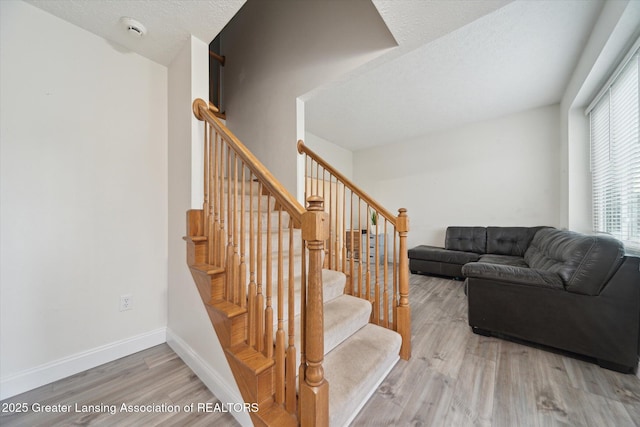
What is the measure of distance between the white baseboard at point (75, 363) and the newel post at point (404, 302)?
6.28 ft

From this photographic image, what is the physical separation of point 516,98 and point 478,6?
109 inches

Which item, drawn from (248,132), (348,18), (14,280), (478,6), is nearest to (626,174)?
(478,6)

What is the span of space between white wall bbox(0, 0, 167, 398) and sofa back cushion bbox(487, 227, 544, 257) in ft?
14.7

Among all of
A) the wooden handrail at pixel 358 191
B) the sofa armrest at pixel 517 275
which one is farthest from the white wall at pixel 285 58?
the sofa armrest at pixel 517 275

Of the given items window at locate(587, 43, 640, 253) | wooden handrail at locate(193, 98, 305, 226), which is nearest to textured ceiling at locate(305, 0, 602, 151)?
window at locate(587, 43, 640, 253)

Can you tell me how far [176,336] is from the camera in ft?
5.74

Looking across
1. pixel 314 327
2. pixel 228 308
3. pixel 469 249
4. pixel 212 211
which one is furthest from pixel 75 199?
Answer: pixel 469 249

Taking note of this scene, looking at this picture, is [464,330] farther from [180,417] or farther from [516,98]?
[516,98]

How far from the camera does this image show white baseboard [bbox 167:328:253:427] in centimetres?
116

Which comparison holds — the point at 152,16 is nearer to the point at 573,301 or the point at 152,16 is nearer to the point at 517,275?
the point at 517,275

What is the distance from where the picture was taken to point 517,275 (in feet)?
5.88

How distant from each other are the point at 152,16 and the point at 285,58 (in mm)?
1165

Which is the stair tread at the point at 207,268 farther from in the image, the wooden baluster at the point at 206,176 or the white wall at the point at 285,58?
the white wall at the point at 285,58

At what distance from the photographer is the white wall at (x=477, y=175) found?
3.54 m
